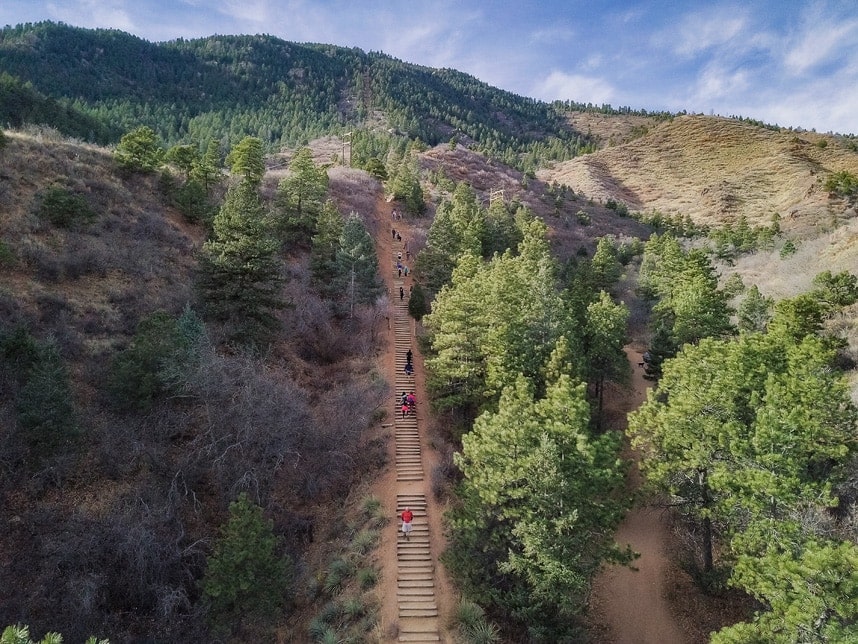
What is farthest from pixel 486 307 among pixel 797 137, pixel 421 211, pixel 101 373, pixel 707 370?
pixel 797 137

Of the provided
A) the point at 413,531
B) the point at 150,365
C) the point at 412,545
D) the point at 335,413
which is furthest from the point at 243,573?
the point at 335,413

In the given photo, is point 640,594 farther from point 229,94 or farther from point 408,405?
point 229,94

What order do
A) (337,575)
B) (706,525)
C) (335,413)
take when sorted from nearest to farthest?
1. (337,575)
2. (706,525)
3. (335,413)

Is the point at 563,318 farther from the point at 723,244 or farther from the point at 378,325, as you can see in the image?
the point at 723,244

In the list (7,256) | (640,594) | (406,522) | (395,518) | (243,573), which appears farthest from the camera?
(7,256)

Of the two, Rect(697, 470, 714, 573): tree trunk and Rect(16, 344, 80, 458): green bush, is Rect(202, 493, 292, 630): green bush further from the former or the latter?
Rect(697, 470, 714, 573): tree trunk

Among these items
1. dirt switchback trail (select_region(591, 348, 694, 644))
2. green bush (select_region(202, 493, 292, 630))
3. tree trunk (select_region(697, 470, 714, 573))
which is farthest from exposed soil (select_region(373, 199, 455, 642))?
tree trunk (select_region(697, 470, 714, 573))
